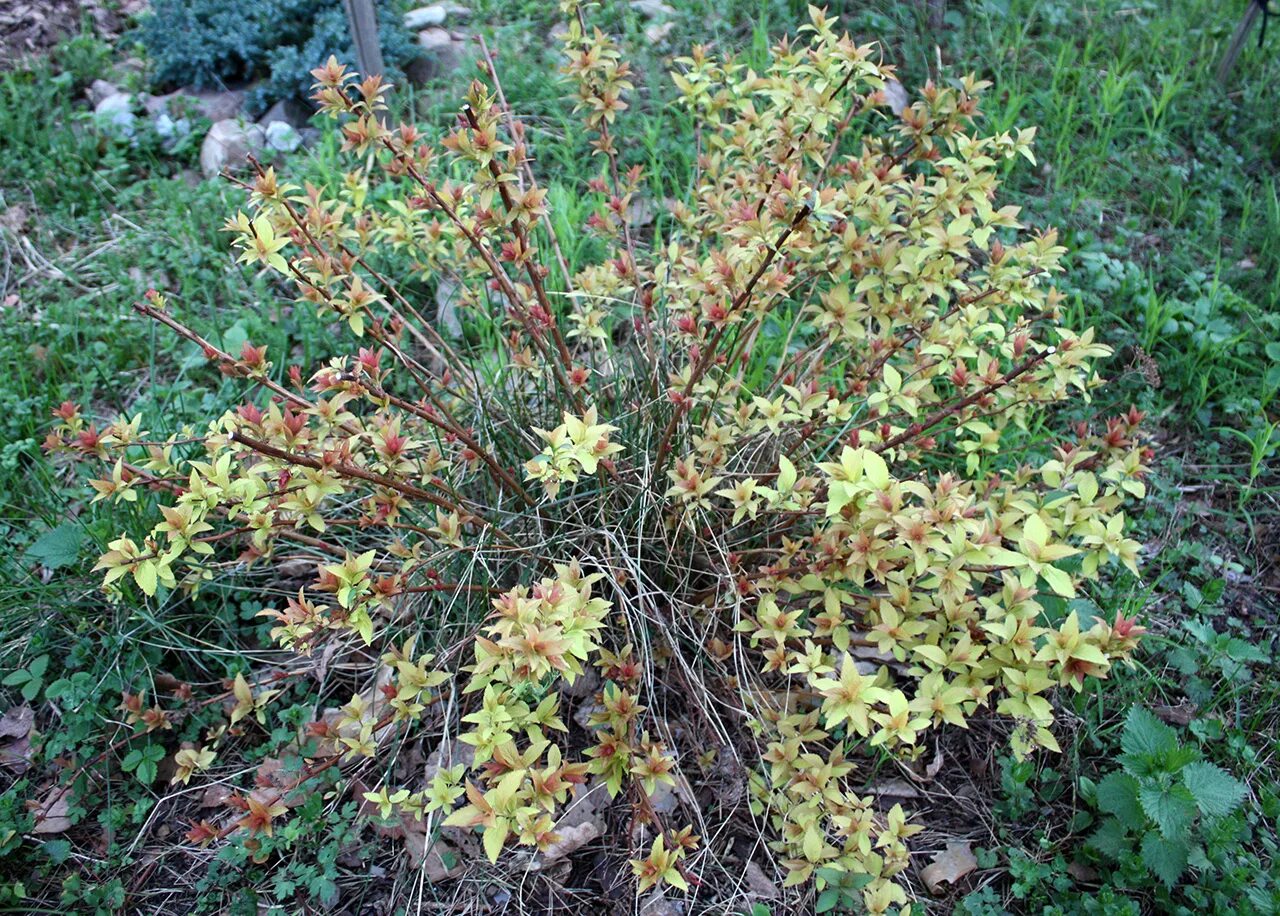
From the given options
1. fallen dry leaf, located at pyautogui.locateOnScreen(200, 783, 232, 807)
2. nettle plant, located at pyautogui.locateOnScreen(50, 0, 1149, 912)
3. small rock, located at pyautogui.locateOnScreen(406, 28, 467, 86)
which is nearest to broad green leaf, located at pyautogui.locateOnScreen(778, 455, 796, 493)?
nettle plant, located at pyautogui.locateOnScreen(50, 0, 1149, 912)

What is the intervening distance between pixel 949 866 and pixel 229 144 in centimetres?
373

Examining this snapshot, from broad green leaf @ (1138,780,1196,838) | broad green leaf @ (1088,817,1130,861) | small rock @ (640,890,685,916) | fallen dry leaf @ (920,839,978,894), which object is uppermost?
broad green leaf @ (1138,780,1196,838)

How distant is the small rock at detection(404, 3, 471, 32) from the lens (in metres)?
4.44

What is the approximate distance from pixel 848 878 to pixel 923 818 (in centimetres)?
37

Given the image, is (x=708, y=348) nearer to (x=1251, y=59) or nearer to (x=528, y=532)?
(x=528, y=532)

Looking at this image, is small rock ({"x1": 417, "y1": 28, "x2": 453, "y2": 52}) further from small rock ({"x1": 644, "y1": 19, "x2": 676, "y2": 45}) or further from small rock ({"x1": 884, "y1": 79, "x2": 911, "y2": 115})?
small rock ({"x1": 884, "y1": 79, "x2": 911, "y2": 115})

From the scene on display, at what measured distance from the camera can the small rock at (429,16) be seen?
4441 millimetres

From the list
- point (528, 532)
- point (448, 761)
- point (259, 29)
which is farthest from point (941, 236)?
point (259, 29)

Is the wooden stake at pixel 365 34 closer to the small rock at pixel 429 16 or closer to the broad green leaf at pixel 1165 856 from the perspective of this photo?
the small rock at pixel 429 16

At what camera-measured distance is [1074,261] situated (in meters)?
3.44

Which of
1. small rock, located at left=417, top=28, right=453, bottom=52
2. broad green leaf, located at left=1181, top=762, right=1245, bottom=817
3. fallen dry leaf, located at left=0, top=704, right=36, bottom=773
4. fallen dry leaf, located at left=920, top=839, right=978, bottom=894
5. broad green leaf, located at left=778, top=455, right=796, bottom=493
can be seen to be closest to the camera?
broad green leaf, located at left=778, top=455, right=796, bottom=493

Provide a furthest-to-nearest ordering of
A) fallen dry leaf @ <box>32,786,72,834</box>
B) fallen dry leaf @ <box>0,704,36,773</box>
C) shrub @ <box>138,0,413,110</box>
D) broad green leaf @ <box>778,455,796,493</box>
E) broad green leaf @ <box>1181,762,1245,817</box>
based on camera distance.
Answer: shrub @ <box>138,0,413,110</box> → fallen dry leaf @ <box>0,704,36,773</box> → fallen dry leaf @ <box>32,786,72,834</box> → broad green leaf @ <box>1181,762,1245,817</box> → broad green leaf @ <box>778,455,796,493</box>

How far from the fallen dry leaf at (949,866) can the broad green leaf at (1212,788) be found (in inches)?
19.1

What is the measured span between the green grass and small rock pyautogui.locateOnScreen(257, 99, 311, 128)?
1.26 feet
